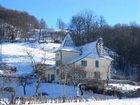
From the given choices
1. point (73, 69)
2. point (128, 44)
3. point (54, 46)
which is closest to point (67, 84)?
point (73, 69)

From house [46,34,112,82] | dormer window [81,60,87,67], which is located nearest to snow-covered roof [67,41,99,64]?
house [46,34,112,82]

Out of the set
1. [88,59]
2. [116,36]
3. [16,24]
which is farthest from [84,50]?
[16,24]

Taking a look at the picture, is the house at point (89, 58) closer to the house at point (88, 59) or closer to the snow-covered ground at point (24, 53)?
the house at point (88, 59)

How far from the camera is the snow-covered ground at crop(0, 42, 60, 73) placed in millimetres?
67088

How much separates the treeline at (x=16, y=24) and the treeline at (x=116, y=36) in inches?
1012

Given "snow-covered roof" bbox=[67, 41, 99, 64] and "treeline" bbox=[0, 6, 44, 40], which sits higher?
"treeline" bbox=[0, 6, 44, 40]

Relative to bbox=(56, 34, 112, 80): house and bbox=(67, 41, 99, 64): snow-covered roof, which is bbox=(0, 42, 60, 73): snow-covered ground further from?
bbox=(67, 41, 99, 64): snow-covered roof

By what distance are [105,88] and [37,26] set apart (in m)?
77.2

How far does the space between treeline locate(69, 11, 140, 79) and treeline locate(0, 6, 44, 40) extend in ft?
84.3

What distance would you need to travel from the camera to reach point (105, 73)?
5094cm

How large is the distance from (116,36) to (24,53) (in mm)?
18923

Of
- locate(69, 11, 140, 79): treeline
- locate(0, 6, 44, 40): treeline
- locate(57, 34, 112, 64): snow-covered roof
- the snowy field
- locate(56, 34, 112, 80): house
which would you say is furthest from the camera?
locate(0, 6, 44, 40): treeline

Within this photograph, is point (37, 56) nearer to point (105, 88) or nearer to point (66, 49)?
point (66, 49)

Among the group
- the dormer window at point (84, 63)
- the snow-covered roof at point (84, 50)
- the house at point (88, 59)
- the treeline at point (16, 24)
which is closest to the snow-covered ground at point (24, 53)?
the snow-covered roof at point (84, 50)
